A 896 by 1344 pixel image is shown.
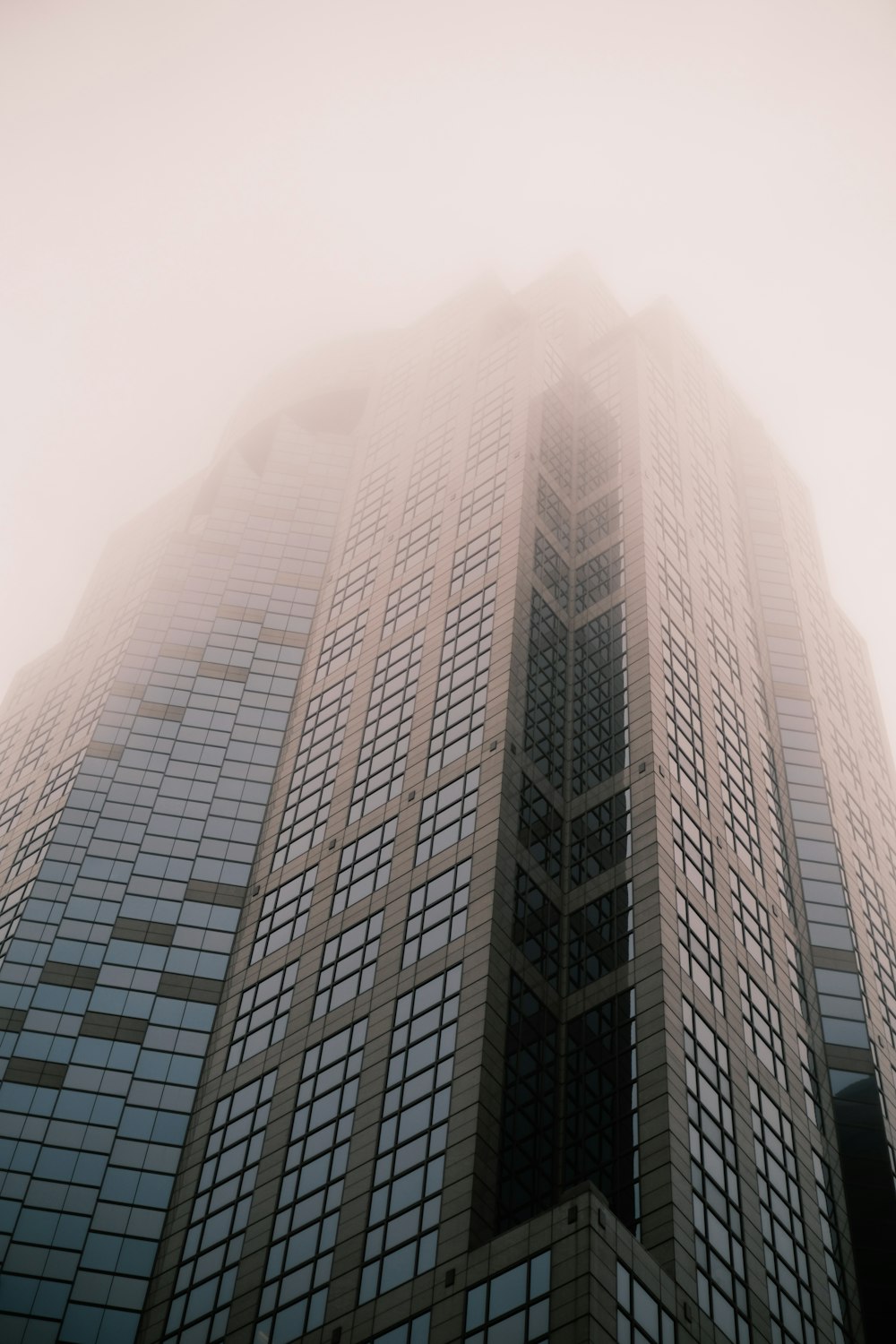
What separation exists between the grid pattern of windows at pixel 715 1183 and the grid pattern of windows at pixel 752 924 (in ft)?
34.1

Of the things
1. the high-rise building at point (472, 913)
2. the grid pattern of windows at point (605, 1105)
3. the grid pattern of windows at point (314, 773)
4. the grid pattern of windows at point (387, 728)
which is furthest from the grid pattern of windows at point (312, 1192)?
the grid pattern of windows at point (314, 773)

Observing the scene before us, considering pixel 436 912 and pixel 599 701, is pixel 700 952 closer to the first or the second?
pixel 436 912

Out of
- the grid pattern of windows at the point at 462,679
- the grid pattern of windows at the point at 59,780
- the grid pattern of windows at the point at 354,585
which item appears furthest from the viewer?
the grid pattern of windows at the point at 354,585

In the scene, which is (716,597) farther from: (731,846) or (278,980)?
(278,980)

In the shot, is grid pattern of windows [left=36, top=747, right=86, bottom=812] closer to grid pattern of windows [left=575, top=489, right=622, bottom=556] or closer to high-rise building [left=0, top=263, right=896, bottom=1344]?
high-rise building [left=0, top=263, right=896, bottom=1344]

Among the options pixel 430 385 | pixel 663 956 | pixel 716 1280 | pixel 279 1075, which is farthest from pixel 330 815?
pixel 430 385

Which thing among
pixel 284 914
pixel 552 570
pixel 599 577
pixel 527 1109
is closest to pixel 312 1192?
pixel 527 1109

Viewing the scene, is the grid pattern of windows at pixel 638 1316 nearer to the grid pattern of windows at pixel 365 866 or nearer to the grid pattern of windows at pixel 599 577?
the grid pattern of windows at pixel 365 866

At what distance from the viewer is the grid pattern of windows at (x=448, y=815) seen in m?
74.8

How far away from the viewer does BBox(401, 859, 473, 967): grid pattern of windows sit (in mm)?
68938

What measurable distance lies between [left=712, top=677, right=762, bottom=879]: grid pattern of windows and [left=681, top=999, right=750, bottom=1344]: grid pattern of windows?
18.4 m

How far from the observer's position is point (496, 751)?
77312mm

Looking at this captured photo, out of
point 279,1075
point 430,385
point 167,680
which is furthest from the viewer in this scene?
point 430,385

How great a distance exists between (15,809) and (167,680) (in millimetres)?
15311
